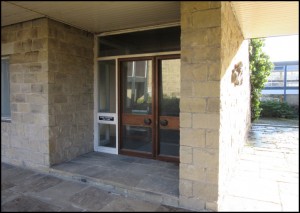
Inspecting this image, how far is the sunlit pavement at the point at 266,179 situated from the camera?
2.87m

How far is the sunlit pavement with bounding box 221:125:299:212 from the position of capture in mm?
2869

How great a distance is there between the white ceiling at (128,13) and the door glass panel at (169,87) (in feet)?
2.34

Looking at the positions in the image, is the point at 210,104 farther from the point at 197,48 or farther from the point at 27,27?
the point at 27,27

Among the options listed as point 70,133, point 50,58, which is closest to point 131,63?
point 50,58

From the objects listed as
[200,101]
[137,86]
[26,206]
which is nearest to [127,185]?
[26,206]

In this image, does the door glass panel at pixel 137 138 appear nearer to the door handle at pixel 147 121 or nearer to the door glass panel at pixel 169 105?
the door handle at pixel 147 121

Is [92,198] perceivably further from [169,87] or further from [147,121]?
[169,87]

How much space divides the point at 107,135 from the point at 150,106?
3.81 feet

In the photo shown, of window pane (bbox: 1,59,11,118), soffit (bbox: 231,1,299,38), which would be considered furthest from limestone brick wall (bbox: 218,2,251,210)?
window pane (bbox: 1,59,11,118)

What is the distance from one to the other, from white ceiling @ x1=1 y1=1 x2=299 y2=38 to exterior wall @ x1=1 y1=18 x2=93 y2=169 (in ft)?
0.83

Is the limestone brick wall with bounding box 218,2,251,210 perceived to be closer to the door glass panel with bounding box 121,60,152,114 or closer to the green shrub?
the green shrub

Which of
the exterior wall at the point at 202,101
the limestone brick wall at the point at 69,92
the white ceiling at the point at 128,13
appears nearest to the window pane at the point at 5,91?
the white ceiling at the point at 128,13

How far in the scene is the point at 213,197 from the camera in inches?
106

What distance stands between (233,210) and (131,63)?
2.90 m
